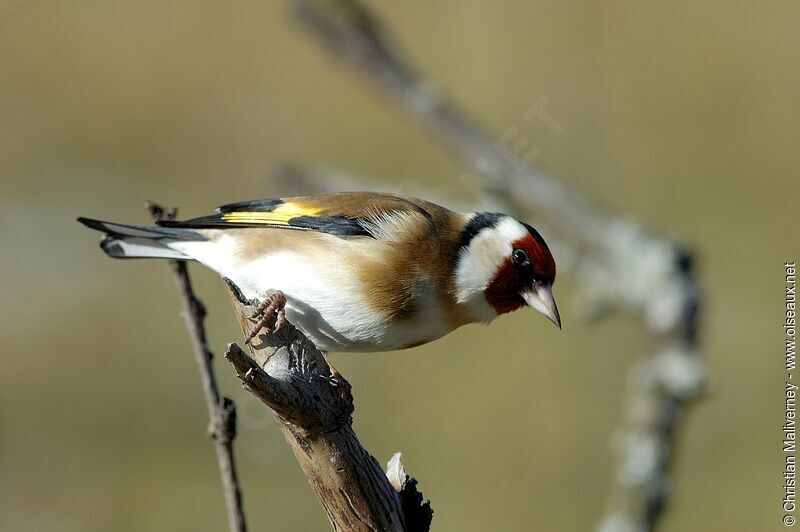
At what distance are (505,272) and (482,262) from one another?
0.19 feet

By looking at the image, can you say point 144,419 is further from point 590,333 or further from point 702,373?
point 702,373

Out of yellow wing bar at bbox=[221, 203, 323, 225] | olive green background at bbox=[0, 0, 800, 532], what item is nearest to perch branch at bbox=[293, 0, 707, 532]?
olive green background at bbox=[0, 0, 800, 532]

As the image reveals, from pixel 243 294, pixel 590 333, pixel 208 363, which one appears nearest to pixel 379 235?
pixel 243 294

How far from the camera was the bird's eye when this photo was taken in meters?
2.15

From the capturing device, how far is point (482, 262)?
2.14 meters

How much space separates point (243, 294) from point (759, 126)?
3.35 metres

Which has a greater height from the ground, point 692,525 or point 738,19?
point 738,19

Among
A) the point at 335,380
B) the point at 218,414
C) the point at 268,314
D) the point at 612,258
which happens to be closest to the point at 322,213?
the point at 268,314

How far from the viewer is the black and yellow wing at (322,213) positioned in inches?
82.8

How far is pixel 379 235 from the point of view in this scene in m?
2.08

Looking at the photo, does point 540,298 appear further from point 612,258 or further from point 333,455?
point 612,258

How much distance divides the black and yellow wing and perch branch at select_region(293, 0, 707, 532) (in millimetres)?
881

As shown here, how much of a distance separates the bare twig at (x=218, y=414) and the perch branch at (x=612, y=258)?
141 centimetres

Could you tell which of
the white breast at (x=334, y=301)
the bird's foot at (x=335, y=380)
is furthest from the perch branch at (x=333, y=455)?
the white breast at (x=334, y=301)
